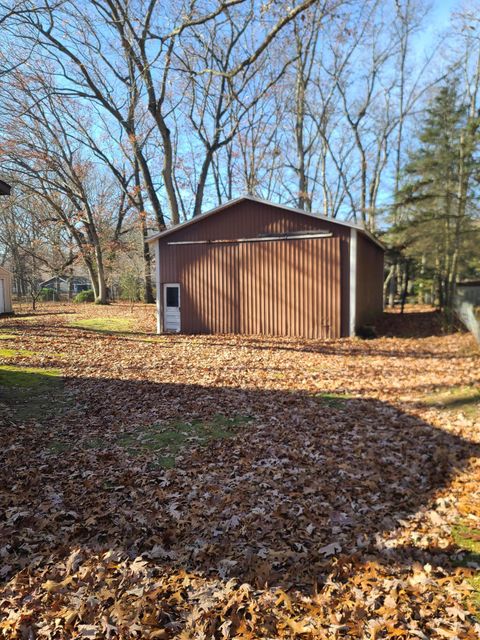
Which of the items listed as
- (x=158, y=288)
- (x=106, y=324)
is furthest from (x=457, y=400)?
(x=106, y=324)

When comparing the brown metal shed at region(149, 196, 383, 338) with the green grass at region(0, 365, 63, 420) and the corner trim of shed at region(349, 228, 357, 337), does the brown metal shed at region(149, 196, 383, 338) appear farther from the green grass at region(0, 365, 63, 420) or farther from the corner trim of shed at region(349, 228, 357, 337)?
the green grass at region(0, 365, 63, 420)

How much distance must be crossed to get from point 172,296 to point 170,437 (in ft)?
38.6

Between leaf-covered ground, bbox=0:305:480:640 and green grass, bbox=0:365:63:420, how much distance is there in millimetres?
60

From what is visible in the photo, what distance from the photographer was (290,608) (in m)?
2.83

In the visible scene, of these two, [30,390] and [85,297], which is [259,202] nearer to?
[30,390]

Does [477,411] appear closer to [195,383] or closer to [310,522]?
[310,522]

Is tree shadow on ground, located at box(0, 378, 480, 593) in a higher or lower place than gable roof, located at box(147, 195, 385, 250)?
lower

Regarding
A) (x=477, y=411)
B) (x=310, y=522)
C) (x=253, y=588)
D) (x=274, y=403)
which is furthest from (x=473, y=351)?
(x=253, y=588)

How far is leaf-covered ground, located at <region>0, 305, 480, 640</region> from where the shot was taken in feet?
9.21

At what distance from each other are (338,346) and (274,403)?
6.49 metres

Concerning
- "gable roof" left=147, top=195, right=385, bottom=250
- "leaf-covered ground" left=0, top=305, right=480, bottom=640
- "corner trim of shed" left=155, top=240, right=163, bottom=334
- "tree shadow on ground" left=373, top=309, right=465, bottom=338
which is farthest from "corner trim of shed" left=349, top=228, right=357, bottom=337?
"corner trim of shed" left=155, top=240, right=163, bottom=334

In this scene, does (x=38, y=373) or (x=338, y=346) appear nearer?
(x=38, y=373)

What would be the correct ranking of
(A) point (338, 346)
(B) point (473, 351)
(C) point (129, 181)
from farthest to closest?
(C) point (129, 181) → (A) point (338, 346) → (B) point (473, 351)

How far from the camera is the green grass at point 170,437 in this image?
554 cm
